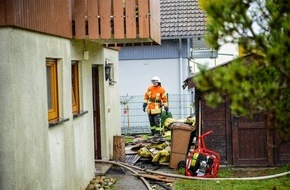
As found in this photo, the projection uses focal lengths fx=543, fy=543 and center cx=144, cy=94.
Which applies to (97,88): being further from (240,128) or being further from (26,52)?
(26,52)

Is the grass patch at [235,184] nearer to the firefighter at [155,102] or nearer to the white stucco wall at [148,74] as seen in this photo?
the firefighter at [155,102]

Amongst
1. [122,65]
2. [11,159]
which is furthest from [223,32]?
[122,65]

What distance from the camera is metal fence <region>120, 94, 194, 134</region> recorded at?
2083cm

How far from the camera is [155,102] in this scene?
17.5 metres

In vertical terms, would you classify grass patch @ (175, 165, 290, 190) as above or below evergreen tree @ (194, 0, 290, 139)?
below

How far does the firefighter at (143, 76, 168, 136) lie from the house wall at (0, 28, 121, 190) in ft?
20.0

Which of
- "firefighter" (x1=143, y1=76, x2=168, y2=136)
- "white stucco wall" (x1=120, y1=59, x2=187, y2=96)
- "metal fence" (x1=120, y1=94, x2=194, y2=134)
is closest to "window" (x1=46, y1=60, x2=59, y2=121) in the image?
"firefighter" (x1=143, y1=76, x2=168, y2=136)

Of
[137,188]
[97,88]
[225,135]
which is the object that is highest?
[97,88]

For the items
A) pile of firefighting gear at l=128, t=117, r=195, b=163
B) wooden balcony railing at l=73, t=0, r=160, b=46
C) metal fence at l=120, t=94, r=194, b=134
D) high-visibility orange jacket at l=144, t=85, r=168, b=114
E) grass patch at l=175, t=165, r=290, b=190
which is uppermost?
wooden balcony railing at l=73, t=0, r=160, b=46

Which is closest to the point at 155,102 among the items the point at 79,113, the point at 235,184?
the point at 235,184

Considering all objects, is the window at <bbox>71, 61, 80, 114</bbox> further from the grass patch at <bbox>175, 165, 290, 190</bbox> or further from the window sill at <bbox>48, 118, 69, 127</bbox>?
the grass patch at <bbox>175, 165, 290, 190</bbox>

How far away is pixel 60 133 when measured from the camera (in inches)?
349

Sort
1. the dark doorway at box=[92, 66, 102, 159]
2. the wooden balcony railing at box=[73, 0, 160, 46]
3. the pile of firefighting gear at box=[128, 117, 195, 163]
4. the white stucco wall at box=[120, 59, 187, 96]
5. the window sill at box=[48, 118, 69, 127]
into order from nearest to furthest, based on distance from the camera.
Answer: the window sill at box=[48, 118, 69, 127], the wooden balcony railing at box=[73, 0, 160, 46], the dark doorway at box=[92, 66, 102, 159], the pile of firefighting gear at box=[128, 117, 195, 163], the white stucco wall at box=[120, 59, 187, 96]

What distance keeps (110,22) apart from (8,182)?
4.15 m
